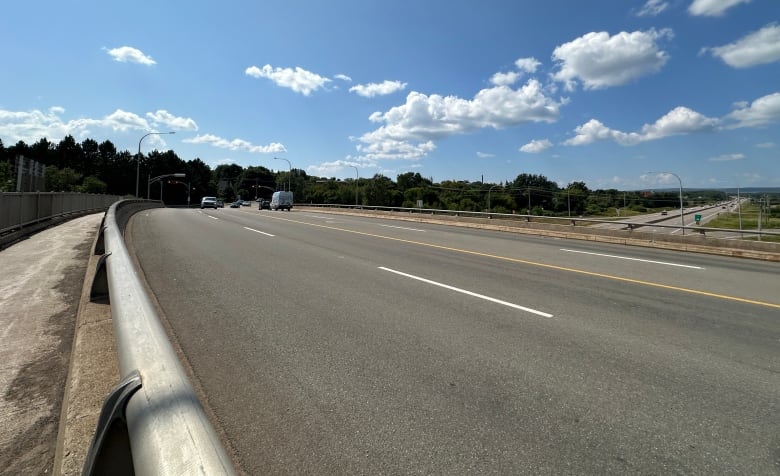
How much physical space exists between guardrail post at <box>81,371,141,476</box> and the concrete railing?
13743mm

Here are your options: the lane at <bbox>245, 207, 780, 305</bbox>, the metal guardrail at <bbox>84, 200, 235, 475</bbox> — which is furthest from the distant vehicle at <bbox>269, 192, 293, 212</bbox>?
the metal guardrail at <bbox>84, 200, 235, 475</bbox>

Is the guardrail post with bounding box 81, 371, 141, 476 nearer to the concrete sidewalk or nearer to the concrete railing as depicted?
the concrete sidewalk

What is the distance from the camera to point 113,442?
1.99m

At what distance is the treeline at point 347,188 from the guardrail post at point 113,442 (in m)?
110

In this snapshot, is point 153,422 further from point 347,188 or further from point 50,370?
point 347,188

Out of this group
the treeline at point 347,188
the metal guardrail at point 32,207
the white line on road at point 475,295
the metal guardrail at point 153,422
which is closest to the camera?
the metal guardrail at point 153,422

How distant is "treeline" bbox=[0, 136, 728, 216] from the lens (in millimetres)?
119500

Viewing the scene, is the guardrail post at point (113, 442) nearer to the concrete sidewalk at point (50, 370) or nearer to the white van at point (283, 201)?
the concrete sidewalk at point (50, 370)

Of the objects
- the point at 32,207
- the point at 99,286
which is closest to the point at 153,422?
the point at 99,286

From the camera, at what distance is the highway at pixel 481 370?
3.06 m

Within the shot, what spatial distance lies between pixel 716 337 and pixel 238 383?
19.1 feet

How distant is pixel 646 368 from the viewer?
14.7ft

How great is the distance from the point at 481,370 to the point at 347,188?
155119 millimetres

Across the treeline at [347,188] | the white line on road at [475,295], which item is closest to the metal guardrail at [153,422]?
the white line on road at [475,295]
